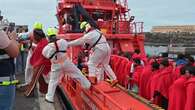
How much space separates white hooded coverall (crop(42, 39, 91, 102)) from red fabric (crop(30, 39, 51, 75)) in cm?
60

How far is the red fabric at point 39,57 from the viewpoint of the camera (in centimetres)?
884

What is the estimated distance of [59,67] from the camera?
8.26 meters

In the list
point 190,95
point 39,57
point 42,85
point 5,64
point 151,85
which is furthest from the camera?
point 42,85

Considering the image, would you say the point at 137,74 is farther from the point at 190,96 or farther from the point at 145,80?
the point at 190,96

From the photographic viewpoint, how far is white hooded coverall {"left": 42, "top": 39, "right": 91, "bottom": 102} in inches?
317

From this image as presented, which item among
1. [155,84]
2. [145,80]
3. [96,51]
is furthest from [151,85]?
[96,51]

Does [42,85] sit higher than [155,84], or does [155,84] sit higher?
[155,84]

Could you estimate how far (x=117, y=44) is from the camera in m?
16.0

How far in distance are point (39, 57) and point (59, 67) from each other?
0.89 m

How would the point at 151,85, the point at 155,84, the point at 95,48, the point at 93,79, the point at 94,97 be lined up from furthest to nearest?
the point at 95,48, the point at 93,79, the point at 94,97, the point at 151,85, the point at 155,84

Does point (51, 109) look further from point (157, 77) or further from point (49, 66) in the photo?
point (157, 77)

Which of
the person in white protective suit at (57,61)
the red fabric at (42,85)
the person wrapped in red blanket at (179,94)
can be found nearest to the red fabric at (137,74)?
the person in white protective suit at (57,61)

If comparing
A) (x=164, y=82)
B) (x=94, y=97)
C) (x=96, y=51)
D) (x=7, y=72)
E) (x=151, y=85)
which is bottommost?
(x=94, y=97)

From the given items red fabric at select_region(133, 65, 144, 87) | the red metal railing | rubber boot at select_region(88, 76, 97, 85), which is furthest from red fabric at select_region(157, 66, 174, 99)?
rubber boot at select_region(88, 76, 97, 85)
